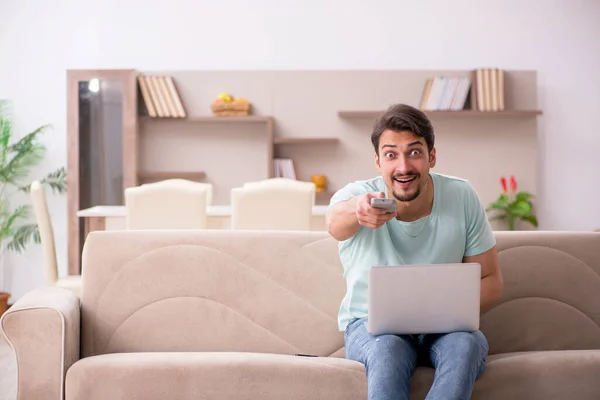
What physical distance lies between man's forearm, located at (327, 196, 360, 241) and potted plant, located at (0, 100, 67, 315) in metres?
4.35

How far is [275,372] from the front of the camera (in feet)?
7.25

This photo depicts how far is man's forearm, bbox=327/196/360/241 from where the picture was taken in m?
2.15

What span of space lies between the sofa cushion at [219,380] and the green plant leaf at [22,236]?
4.17m

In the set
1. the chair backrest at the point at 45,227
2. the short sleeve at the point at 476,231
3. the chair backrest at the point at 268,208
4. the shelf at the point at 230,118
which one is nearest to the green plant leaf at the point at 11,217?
the shelf at the point at 230,118

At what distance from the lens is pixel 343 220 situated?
7.14ft

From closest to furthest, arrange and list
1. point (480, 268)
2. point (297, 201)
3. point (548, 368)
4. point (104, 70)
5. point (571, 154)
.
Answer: point (480, 268) → point (548, 368) → point (297, 201) → point (104, 70) → point (571, 154)

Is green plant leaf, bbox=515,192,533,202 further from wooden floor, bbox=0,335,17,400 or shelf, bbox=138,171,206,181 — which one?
wooden floor, bbox=0,335,17,400

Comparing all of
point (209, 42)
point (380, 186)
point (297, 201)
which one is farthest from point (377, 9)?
point (380, 186)

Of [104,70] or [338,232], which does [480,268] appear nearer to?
[338,232]

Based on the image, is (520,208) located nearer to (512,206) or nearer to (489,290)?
(512,206)

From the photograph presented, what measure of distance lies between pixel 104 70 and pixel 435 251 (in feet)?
14.7

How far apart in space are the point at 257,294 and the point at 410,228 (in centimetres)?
61

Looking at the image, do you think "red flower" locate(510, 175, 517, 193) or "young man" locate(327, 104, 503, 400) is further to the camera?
"red flower" locate(510, 175, 517, 193)

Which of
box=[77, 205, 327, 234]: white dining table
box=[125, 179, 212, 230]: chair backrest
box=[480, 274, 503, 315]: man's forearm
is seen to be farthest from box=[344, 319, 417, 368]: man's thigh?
box=[77, 205, 327, 234]: white dining table
